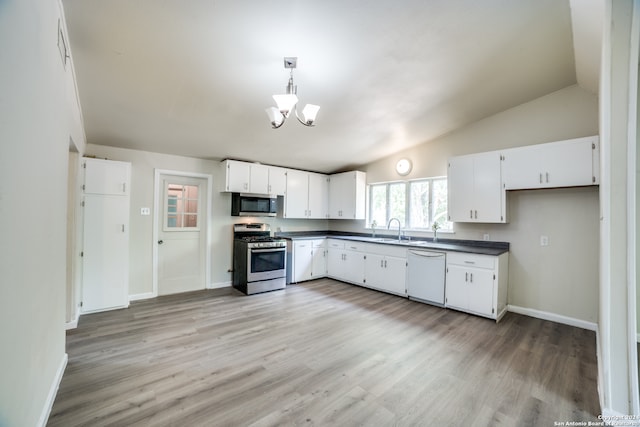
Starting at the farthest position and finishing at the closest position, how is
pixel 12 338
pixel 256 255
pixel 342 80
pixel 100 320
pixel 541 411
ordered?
pixel 256 255 → pixel 100 320 → pixel 342 80 → pixel 541 411 → pixel 12 338

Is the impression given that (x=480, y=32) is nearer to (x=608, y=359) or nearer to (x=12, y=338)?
(x=608, y=359)

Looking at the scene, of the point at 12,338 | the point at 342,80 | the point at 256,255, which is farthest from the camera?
the point at 256,255

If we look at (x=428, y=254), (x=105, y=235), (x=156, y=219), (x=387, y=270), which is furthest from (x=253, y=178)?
(x=428, y=254)

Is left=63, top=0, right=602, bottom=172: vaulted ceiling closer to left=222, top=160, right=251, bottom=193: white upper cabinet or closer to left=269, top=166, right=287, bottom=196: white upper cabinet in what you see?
left=222, top=160, right=251, bottom=193: white upper cabinet

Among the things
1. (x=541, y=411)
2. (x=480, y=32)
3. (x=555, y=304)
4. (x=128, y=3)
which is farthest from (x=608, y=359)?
(x=128, y=3)

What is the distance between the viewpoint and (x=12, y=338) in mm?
1085

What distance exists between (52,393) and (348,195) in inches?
192

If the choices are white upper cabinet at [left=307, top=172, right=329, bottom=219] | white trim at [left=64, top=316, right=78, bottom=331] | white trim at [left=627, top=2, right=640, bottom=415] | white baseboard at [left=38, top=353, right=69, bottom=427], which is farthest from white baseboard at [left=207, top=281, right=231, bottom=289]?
white trim at [left=627, top=2, right=640, bottom=415]

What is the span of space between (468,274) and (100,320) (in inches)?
192

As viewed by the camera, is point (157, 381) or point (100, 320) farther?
point (100, 320)

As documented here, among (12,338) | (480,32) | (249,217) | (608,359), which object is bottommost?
(608,359)

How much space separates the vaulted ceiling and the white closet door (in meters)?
0.97

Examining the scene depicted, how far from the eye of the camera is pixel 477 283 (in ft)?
11.4

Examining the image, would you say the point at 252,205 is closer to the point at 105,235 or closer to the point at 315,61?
the point at 105,235
